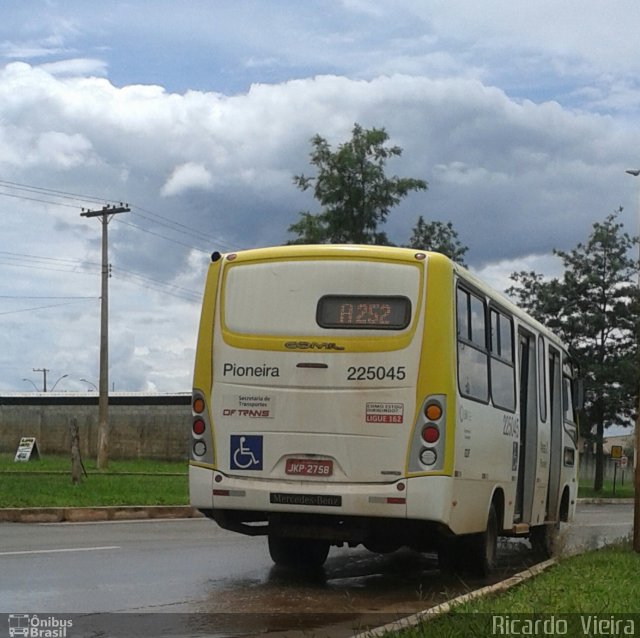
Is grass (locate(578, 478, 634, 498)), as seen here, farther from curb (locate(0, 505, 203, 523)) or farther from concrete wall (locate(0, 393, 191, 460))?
curb (locate(0, 505, 203, 523))

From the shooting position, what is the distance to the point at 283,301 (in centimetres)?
1102

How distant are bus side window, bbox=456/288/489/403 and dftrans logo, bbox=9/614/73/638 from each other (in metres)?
4.38

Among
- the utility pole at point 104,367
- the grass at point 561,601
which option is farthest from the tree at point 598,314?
the grass at point 561,601

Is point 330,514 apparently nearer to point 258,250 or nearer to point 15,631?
point 258,250

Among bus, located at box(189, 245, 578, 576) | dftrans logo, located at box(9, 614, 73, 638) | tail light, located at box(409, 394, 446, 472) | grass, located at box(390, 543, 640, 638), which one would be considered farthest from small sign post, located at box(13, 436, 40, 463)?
dftrans logo, located at box(9, 614, 73, 638)

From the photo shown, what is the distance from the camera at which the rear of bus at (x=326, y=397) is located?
10422mm

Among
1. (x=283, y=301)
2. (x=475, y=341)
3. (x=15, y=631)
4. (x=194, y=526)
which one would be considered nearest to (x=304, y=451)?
(x=283, y=301)

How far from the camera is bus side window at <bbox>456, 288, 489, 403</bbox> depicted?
1110 cm

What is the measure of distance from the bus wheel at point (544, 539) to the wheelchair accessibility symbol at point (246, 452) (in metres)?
6.21

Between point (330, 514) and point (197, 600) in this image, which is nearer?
point (197, 600)

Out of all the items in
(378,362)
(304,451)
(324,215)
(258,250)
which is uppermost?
(324,215)

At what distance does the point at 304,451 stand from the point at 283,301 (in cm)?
143

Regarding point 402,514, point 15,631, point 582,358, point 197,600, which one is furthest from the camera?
point 582,358

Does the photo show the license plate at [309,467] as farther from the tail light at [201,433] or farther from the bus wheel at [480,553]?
the bus wheel at [480,553]
